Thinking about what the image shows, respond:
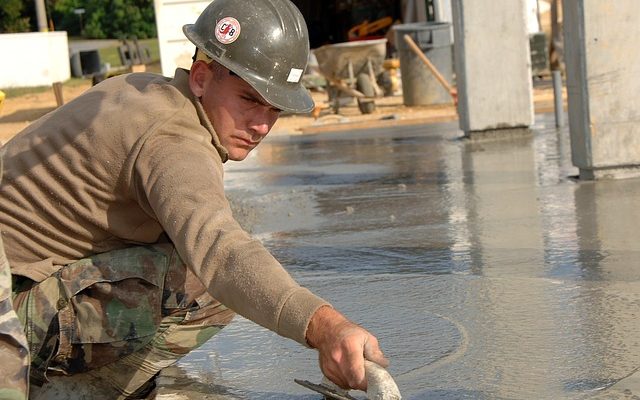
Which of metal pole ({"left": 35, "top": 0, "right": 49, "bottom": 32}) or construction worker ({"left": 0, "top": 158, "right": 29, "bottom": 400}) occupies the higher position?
metal pole ({"left": 35, "top": 0, "right": 49, "bottom": 32})

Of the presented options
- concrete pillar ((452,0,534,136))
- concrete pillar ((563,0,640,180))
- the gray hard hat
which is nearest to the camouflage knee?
the gray hard hat

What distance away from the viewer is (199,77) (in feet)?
11.9

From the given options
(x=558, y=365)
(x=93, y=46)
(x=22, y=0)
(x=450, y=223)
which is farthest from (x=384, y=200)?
(x=22, y=0)

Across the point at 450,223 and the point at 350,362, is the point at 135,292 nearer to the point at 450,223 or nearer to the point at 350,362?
the point at 350,362

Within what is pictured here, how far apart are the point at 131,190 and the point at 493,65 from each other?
9.26 meters

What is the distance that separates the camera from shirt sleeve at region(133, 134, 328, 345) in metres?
2.92

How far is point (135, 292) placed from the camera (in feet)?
11.9

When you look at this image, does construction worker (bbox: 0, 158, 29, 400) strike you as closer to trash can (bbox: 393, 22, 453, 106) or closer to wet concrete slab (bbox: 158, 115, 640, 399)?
wet concrete slab (bbox: 158, 115, 640, 399)

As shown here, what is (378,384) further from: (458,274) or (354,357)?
(458,274)

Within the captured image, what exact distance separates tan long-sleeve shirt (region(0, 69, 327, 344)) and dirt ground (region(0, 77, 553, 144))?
9.05 m

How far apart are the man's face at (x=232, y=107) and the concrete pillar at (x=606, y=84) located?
203 inches

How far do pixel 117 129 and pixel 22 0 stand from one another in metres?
49.1

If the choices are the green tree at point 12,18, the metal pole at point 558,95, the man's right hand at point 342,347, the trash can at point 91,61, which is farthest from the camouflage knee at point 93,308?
the green tree at point 12,18

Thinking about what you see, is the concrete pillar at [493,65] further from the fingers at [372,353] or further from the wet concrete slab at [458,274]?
the fingers at [372,353]
